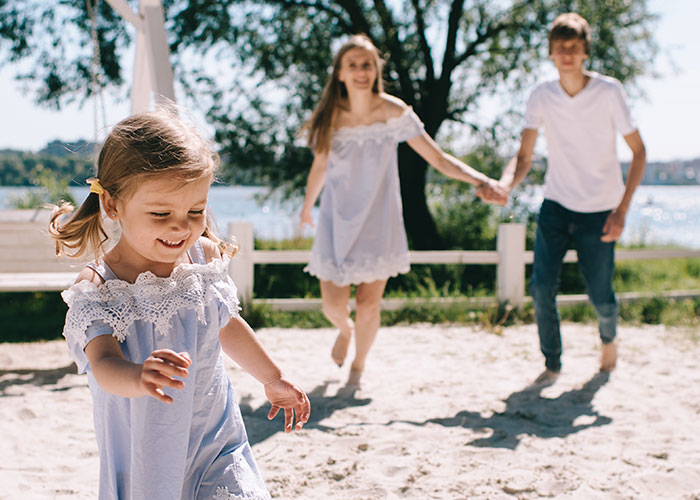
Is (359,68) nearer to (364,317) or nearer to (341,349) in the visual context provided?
(364,317)

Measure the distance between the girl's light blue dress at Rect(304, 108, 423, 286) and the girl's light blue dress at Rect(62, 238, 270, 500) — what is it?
2.46 meters

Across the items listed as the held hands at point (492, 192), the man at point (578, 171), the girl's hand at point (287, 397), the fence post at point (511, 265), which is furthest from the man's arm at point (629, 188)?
the girl's hand at point (287, 397)

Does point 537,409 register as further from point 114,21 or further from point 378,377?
point 114,21

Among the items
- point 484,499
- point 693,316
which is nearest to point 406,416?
point 484,499

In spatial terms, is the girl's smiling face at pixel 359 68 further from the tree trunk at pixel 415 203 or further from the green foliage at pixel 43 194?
the green foliage at pixel 43 194

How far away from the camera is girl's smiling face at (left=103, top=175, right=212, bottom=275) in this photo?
172 cm

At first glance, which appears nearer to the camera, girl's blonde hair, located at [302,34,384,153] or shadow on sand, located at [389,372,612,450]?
shadow on sand, located at [389,372,612,450]

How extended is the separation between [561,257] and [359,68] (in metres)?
→ 1.86

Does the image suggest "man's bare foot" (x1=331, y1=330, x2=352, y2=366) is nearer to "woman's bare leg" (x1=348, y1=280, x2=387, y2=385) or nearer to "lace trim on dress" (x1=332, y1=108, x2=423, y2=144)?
"woman's bare leg" (x1=348, y1=280, x2=387, y2=385)

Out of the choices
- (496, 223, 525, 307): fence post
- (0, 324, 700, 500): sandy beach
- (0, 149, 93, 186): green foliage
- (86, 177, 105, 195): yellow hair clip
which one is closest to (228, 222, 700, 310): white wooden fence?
(496, 223, 525, 307): fence post

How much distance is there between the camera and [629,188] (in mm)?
4414

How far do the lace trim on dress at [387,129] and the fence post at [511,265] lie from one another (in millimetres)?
3123

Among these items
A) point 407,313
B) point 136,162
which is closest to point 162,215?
point 136,162

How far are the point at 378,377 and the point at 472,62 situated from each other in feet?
26.3
